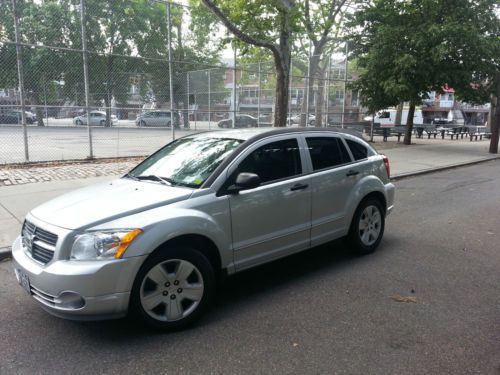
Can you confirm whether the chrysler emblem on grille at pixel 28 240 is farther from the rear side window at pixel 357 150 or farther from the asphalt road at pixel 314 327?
the rear side window at pixel 357 150

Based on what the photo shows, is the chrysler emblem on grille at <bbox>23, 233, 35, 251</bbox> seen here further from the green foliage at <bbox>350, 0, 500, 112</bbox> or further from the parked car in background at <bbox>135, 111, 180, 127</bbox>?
the green foliage at <bbox>350, 0, 500, 112</bbox>

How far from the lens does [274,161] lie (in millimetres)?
4320

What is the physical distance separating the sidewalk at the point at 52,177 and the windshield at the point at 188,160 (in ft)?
7.70

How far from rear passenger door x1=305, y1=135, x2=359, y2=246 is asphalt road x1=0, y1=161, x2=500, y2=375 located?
0.47m

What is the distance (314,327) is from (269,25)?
35.7 feet

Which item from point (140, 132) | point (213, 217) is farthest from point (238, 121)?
point (213, 217)

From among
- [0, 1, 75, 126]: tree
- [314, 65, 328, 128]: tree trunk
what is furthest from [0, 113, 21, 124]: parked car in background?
[314, 65, 328, 128]: tree trunk

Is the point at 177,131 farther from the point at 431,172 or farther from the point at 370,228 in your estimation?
the point at 370,228

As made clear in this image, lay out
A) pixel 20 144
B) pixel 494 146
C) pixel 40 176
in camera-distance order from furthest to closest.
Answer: pixel 494 146 < pixel 20 144 < pixel 40 176

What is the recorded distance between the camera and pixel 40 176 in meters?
9.95

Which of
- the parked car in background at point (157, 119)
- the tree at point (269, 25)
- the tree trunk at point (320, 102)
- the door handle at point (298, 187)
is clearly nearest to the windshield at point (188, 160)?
the door handle at point (298, 187)

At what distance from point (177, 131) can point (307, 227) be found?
12793mm

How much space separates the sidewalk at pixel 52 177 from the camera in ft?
21.9

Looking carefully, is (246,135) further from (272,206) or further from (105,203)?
(105,203)
